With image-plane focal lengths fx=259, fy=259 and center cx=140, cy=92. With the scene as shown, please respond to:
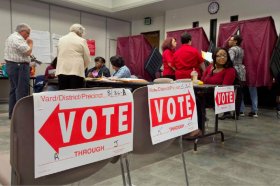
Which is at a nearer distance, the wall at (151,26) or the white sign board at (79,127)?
the white sign board at (79,127)

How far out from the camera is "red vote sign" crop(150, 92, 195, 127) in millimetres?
1220

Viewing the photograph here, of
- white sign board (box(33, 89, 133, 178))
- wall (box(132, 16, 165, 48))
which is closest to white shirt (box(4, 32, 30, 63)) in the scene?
white sign board (box(33, 89, 133, 178))

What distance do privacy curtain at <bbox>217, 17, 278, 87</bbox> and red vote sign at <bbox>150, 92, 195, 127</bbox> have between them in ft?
11.2

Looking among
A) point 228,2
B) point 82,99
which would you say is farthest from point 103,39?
point 82,99

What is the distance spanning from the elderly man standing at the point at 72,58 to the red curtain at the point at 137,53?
9.76 ft

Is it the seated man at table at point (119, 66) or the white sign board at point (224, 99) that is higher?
the seated man at table at point (119, 66)

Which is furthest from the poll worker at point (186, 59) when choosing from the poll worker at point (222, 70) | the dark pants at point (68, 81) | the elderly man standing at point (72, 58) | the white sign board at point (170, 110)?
the white sign board at point (170, 110)

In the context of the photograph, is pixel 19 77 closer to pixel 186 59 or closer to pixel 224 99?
pixel 186 59

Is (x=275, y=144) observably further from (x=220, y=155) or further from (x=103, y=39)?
(x=103, y=39)

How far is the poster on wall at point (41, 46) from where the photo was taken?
5944 millimetres

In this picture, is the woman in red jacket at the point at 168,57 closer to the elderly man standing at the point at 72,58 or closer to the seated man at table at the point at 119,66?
the seated man at table at the point at 119,66

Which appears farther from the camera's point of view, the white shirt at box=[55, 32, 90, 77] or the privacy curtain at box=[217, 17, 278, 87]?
the privacy curtain at box=[217, 17, 278, 87]

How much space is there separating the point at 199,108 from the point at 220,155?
0.58m

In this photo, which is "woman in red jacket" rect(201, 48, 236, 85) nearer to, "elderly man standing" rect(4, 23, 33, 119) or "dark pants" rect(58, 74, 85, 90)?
"dark pants" rect(58, 74, 85, 90)
